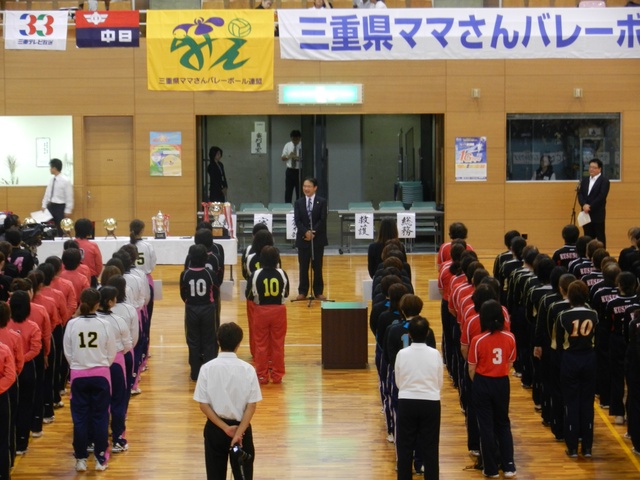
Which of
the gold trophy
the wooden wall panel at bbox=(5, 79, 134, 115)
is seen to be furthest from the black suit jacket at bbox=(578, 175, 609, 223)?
the wooden wall panel at bbox=(5, 79, 134, 115)

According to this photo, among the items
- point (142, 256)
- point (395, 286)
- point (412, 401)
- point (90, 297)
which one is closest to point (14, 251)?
point (142, 256)

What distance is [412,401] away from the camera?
7648mm

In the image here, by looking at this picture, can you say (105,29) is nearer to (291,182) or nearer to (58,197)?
(58,197)

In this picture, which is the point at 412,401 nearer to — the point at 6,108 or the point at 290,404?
the point at 290,404

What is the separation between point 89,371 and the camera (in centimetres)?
852

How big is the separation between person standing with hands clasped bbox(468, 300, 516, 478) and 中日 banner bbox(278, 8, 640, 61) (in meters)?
6.97

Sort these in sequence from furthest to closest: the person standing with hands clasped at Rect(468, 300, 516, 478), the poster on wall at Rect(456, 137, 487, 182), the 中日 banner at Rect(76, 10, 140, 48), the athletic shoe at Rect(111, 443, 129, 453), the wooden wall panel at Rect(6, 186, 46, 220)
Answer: the poster on wall at Rect(456, 137, 487, 182)
the wooden wall panel at Rect(6, 186, 46, 220)
the 中日 banner at Rect(76, 10, 140, 48)
the athletic shoe at Rect(111, 443, 129, 453)
the person standing with hands clasped at Rect(468, 300, 516, 478)

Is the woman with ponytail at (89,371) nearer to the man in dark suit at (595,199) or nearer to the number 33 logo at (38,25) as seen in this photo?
the number 33 logo at (38,25)

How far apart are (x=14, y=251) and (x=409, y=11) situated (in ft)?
20.7

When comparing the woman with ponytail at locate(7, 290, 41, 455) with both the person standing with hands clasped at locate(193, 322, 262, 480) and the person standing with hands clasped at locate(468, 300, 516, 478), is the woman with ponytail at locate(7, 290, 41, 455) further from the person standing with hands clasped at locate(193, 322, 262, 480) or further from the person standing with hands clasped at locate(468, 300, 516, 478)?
the person standing with hands clasped at locate(468, 300, 516, 478)

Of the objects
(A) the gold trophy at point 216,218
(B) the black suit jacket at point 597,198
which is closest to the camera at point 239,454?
(A) the gold trophy at point 216,218

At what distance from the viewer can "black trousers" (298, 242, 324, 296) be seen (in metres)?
16.1

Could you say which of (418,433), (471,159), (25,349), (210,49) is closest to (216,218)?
(210,49)

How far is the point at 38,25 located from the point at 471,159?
32.4 feet
